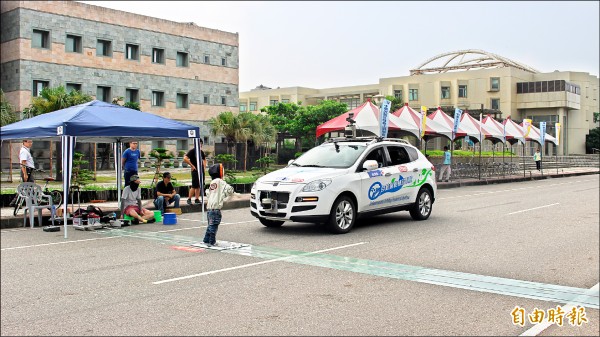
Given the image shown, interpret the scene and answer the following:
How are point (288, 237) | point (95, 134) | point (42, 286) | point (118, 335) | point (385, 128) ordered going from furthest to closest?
point (385, 128) → point (95, 134) → point (288, 237) → point (42, 286) → point (118, 335)

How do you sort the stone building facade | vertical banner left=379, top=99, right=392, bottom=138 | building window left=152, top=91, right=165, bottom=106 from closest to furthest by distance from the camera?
1. vertical banner left=379, top=99, right=392, bottom=138
2. the stone building facade
3. building window left=152, top=91, right=165, bottom=106

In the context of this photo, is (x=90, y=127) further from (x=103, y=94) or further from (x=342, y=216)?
(x=103, y=94)

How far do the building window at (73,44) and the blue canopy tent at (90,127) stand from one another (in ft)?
115

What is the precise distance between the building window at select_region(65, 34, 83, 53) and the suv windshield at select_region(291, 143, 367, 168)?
38.2m

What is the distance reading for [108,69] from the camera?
48.5m

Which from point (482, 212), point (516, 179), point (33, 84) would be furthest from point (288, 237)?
point (33, 84)

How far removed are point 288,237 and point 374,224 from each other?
110 inches

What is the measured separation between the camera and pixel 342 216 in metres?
11.9

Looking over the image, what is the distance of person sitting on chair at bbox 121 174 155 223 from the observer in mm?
13734

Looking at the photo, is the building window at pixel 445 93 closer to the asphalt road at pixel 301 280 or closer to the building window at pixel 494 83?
the building window at pixel 494 83

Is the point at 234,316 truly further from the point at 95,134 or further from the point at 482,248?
the point at 95,134

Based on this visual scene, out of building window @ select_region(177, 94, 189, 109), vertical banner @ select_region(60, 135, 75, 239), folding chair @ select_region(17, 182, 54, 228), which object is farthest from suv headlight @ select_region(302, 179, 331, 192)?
building window @ select_region(177, 94, 189, 109)

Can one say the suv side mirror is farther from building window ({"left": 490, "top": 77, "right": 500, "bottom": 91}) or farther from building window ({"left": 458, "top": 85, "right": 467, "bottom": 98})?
building window ({"left": 458, "top": 85, "right": 467, "bottom": 98})

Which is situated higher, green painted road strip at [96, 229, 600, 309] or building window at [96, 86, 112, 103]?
building window at [96, 86, 112, 103]
